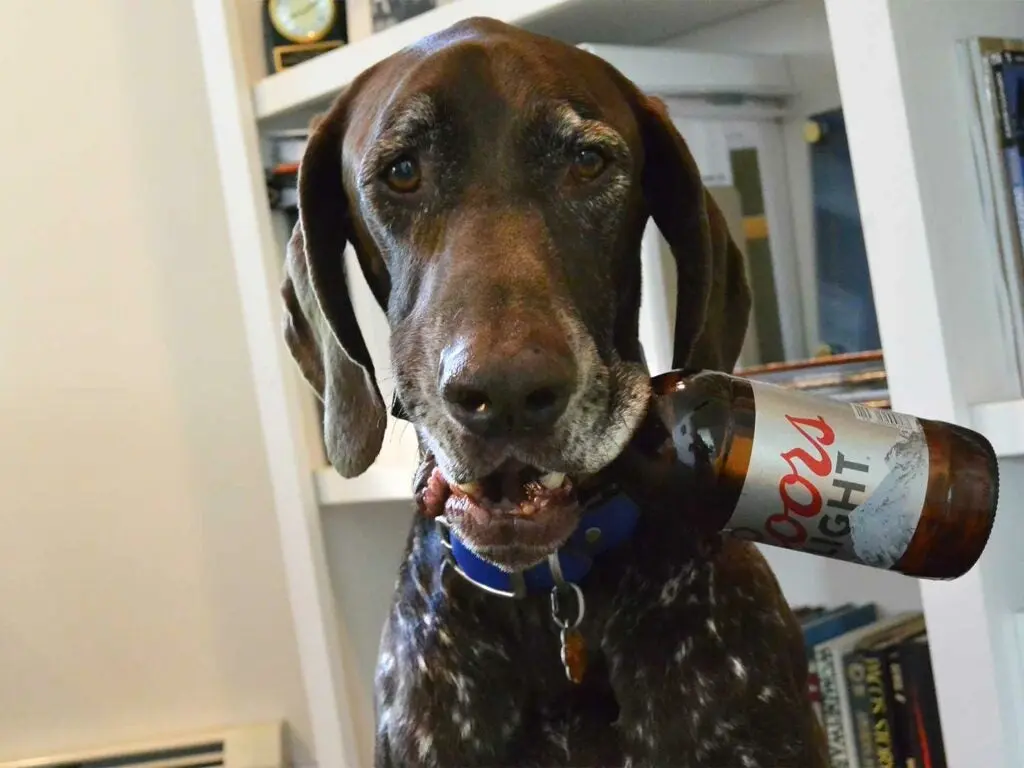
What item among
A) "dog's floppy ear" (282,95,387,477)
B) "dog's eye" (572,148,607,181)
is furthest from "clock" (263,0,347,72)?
"dog's eye" (572,148,607,181)

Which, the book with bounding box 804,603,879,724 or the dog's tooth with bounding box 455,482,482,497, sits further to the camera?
the book with bounding box 804,603,879,724

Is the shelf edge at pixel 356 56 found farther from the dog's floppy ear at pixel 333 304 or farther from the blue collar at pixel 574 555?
the blue collar at pixel 574 555

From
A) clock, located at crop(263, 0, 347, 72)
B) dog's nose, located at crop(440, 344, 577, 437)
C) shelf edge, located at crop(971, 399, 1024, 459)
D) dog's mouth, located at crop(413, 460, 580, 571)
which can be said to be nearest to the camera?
dog's nose, located at crop(440, 344, 577, 437)

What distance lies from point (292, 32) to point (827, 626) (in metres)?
1.48

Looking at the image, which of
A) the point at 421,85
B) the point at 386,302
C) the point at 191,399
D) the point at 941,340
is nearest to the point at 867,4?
the point at 941,340

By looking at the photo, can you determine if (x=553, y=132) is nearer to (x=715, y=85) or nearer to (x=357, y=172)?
(x=357, y=172)

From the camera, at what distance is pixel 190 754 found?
→ 2.40 m

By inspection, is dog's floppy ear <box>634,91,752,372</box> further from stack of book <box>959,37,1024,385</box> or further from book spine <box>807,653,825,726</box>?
book spine <box>807,653,825,726</box>

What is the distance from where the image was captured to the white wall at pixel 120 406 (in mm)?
2396

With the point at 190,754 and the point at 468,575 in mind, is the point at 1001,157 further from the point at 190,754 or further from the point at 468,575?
the point at 190,754

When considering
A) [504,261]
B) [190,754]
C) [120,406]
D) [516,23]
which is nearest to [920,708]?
[504,261]

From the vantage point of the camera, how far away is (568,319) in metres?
1.01

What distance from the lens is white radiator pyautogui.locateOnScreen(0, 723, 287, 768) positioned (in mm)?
2379

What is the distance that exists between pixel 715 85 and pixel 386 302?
73 cm
